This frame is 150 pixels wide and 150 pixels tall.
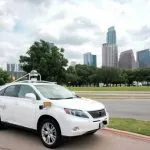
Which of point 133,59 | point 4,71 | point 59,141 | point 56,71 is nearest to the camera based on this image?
point 59,141

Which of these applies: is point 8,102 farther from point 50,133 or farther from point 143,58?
point 143,58

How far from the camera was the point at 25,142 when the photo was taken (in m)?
8.51

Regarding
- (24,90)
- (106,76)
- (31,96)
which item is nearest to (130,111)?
(24,90)

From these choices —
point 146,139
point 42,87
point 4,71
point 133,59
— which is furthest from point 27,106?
point 133,59

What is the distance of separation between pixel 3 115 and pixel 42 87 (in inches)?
56.8

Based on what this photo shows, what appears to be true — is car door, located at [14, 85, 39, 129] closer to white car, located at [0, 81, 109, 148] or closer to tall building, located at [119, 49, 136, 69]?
white car, located at [0, 81, 109, 148]

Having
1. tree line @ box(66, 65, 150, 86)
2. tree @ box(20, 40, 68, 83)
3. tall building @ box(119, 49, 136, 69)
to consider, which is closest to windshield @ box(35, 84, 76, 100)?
tree @ box(20, 40, 68, 83)

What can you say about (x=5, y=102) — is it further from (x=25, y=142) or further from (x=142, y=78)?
(x=142, y=78)

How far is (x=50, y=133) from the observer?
319 inches

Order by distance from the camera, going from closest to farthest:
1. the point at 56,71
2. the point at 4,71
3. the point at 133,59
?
the point at 56,71, the point at 4,71, the point at 133,59

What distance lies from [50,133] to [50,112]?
1.67 feet

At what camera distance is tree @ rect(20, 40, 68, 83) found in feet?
274

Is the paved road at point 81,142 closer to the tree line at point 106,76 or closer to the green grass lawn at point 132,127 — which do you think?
the green grass lawn at point 132,127

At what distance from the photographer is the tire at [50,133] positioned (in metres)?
7.91
